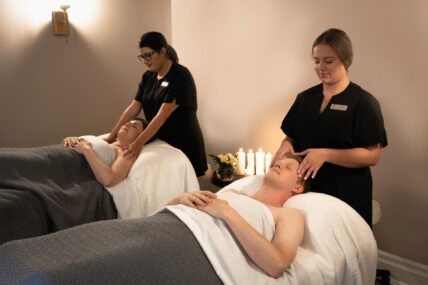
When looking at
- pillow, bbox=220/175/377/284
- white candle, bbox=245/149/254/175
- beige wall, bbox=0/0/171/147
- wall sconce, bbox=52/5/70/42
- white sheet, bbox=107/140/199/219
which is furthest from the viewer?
wall sconce, bbox=52/5/70/42

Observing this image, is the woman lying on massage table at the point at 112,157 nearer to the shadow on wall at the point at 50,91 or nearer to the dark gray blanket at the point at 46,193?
the dark gray blanket at the point at 46,193

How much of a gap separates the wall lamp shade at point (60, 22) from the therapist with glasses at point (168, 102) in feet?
3.16

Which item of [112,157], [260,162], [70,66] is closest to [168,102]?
[112,157]

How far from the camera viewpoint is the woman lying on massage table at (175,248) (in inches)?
36.0

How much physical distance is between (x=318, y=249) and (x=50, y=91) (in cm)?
253

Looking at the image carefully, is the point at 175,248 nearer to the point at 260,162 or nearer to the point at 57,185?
the point at 57,185

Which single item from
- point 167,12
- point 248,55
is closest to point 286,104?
point 248,55

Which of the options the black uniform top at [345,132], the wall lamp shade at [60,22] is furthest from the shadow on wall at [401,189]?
the wall lamp shade at [60,22]

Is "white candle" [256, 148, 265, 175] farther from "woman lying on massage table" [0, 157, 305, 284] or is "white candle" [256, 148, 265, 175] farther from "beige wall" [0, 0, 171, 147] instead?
"beige wall" [0, 0, 171, 147]

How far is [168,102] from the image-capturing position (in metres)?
2.30

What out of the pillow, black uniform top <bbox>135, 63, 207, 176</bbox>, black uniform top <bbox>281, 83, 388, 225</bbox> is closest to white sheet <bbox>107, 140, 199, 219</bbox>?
black uniform top <bbox>135, 63, 207, 176</bbox>

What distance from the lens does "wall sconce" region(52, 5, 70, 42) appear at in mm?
3043

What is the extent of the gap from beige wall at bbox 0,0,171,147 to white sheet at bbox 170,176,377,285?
227cm

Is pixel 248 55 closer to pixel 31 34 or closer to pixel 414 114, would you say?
pixel 414 114
